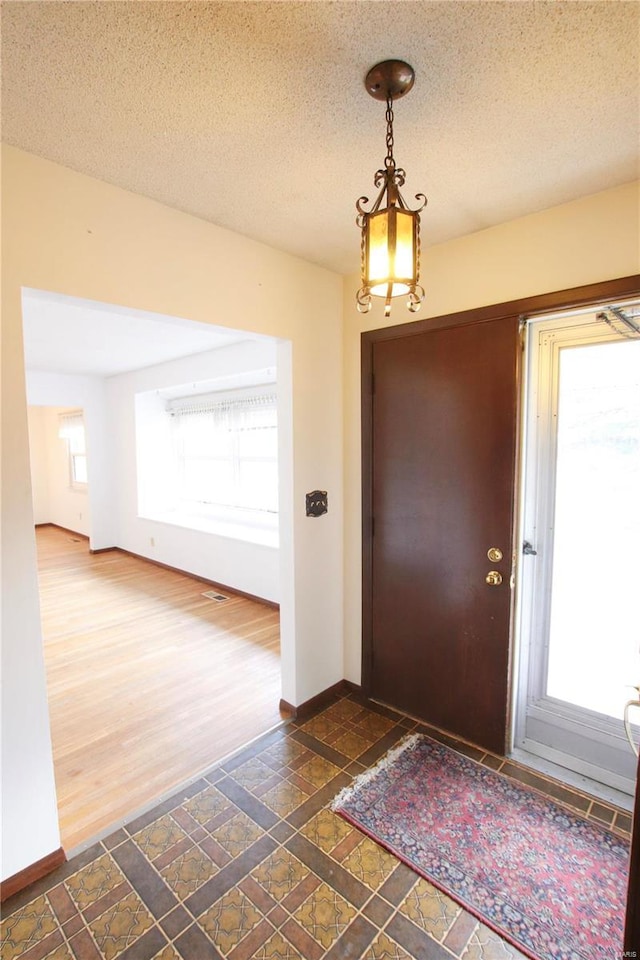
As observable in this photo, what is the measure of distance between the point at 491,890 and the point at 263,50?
2.67 metres

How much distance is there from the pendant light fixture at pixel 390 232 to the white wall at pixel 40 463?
28.6 ft

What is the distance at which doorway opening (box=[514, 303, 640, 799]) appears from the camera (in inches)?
76.5

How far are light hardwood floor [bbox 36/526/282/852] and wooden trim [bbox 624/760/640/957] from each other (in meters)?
1.80

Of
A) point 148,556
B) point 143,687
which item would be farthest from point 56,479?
point 143,687

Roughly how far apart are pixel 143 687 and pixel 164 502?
3.44 m

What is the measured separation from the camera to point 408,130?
4.62 feet

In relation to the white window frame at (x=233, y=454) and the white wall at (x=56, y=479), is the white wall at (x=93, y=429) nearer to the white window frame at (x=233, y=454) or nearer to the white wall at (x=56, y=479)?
the white window frame at (x=233, y=454)

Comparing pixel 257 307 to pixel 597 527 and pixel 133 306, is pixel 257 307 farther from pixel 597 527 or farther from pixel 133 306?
pixel 597 527

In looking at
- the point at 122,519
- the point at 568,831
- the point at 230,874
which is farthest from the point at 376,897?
the point at 122,519

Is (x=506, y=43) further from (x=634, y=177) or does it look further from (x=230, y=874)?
(x=230, y=874)

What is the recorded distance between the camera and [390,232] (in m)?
1.12

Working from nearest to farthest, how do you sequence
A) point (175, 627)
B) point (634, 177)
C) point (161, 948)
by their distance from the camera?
point (161, 948)
point (634, 177)
point (175, 627)

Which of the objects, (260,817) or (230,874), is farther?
(260,817)

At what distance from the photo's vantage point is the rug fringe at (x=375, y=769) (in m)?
1.94
